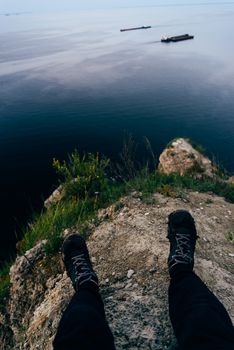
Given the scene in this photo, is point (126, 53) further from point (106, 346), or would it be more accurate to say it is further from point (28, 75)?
point (106, 346)

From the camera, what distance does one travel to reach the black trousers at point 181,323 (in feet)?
9.72

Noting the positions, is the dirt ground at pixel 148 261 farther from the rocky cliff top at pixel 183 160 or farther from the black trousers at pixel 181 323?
the rocky cliff top at pixel 183 160

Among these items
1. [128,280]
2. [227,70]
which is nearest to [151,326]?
[128,280]

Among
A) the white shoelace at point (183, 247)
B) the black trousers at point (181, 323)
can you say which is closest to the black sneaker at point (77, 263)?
the black trousers at point (181, 323)

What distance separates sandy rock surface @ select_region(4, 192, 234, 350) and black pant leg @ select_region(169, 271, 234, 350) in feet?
2.31

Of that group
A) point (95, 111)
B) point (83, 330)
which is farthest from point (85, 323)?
point (95, 111)

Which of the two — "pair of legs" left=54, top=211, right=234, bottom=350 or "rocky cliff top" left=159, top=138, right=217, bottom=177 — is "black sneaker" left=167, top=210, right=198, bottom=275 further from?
"rocky cliff top" left=159, top=138, right=217, bottom=177

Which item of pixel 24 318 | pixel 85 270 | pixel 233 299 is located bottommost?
pixel 24 318

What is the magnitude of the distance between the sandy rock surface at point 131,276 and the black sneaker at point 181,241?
18.1 inches

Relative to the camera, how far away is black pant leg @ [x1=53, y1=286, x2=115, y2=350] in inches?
119

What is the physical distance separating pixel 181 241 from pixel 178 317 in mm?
1696

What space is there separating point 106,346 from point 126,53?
76.8m

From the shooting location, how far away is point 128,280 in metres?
5.10

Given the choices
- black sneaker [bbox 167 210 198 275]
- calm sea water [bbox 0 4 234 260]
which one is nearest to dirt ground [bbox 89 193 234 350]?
black sneaker [bbox 167 210 198 275]
